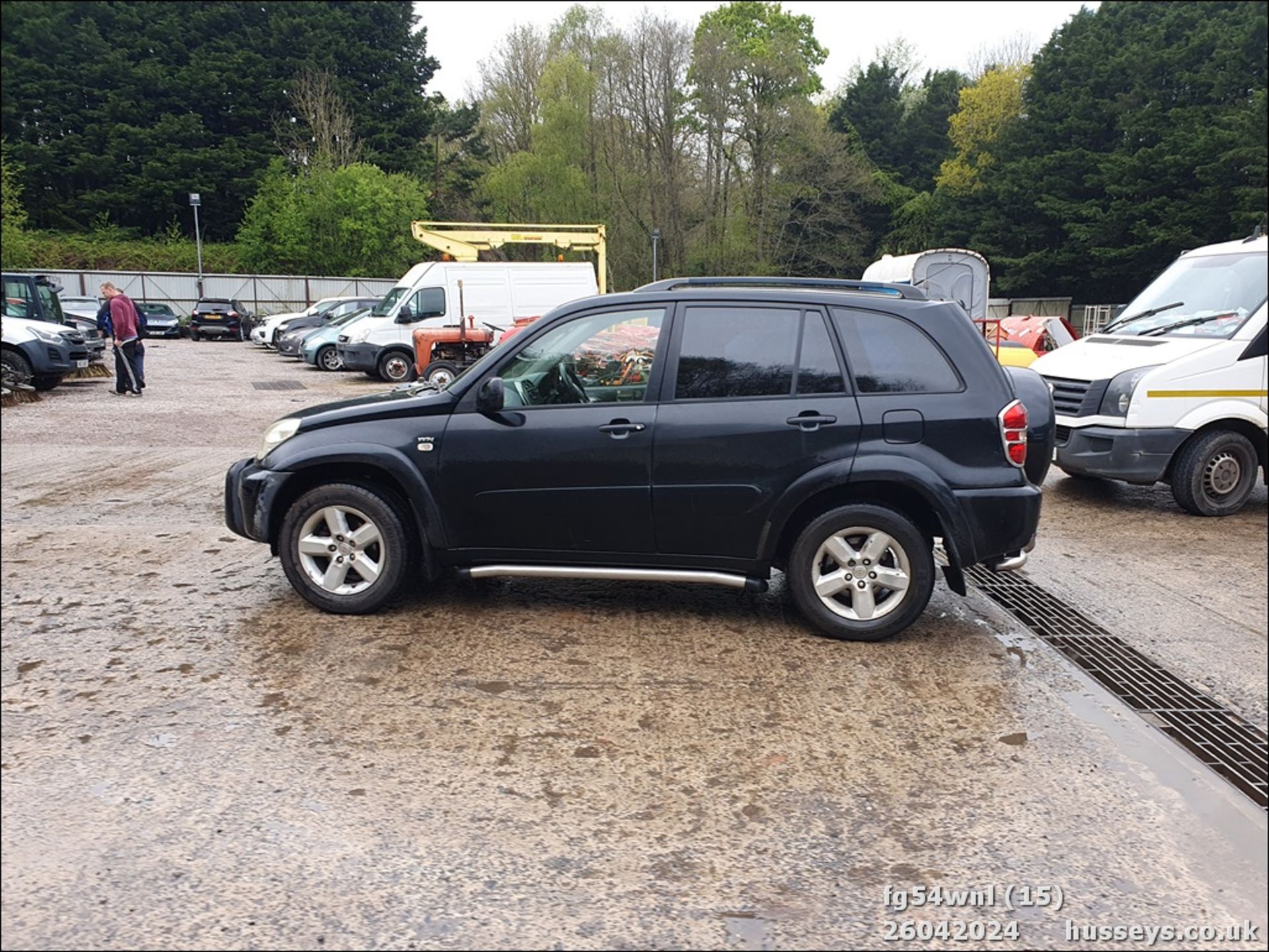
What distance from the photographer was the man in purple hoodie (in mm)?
16359

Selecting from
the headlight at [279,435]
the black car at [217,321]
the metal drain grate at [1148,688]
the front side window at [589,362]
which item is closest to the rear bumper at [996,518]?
the metal drain grate at [1148,688]

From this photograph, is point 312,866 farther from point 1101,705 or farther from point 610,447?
point 1101,705

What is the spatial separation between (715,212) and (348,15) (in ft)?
105

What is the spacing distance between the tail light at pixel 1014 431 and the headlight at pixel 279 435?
12.8ft

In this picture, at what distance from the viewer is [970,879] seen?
10.3ft

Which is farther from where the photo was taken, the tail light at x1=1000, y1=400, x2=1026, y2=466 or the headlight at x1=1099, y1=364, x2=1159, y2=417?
the headlight at x1=1099, y1=364, x2=1159, y2=417

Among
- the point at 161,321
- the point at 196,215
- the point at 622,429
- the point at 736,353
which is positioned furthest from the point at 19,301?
the point at 161,321

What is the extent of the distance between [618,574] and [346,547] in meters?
1.54

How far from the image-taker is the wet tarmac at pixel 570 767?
285 cm

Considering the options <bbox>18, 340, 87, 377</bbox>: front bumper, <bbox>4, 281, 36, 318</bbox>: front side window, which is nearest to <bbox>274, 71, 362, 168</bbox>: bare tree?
<bbox>4, 281, 36, 318</bbox>: front side window

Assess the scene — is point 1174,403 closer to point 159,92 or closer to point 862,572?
point 862,572

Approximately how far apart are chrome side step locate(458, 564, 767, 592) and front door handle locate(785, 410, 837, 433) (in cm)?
87

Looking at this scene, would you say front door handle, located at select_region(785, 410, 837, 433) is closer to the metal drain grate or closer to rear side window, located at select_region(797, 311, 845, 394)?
rear side window, located at select_region(797, 311, 845, 394)

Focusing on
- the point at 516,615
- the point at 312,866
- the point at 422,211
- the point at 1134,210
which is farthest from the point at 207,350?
the point at 312,866
